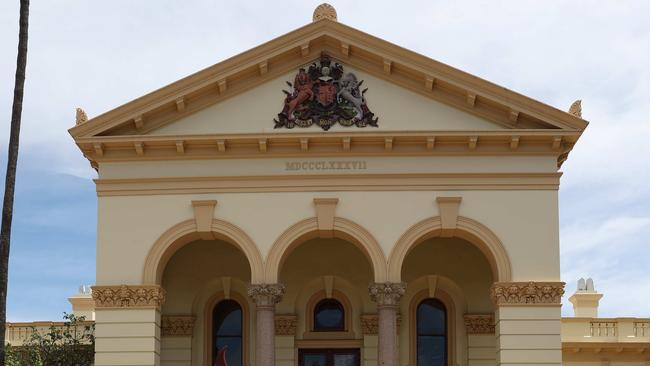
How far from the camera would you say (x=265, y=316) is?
108ft

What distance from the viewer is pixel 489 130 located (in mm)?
33250

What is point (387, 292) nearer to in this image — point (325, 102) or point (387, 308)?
point (387, 308)

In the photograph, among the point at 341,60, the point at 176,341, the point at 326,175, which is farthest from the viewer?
the point at 176,341

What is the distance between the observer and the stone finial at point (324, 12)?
1339 inches

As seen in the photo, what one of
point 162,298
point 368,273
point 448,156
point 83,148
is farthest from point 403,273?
point 83,148

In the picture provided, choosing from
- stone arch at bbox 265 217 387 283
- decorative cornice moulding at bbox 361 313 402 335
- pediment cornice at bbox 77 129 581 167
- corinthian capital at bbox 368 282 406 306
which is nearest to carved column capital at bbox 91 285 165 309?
stone arch at bbox 265 217 387 283

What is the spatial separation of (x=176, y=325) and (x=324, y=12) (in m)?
9.57

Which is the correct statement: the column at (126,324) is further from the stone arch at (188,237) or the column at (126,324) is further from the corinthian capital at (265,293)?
the corinthian capital at (265,293)

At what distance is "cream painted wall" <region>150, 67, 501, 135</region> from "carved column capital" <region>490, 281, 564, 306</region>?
4152 millimetres

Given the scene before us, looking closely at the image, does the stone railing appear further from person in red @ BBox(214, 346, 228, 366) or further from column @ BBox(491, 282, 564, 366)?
person in red @ BBox(214, 346, 228, 366)

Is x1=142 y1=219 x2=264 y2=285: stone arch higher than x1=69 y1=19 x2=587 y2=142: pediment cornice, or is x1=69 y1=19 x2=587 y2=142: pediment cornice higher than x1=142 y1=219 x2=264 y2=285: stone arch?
x1=69 y1=19 x2=587 y2=142: pediment cornice

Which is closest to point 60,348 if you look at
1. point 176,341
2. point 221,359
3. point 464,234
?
point 176,341

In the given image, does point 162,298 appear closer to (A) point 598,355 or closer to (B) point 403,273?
(B) point 403,273

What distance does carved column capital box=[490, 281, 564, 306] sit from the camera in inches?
1281
